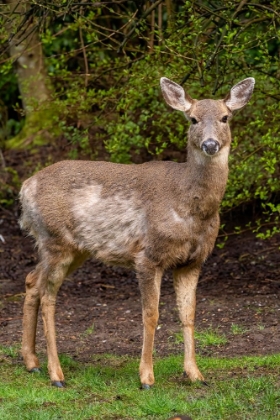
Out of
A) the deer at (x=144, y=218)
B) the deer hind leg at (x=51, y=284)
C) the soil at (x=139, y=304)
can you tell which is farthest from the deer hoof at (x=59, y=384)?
the soil at (x=139, y=304)

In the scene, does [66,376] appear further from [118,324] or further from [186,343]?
[118,324]

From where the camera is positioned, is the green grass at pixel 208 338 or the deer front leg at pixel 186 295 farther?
the green grass at pixel 208 338

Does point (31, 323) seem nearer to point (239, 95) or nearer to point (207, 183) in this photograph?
point (207, 183)

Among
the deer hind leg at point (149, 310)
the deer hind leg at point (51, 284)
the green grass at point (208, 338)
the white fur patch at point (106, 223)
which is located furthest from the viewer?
the green grass at point (208, 338)

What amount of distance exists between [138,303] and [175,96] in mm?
3543

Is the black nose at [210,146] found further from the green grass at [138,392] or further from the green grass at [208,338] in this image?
the green grass at [208,338]

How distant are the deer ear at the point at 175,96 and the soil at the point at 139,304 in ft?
7.46

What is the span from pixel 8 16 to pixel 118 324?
11.5 ft

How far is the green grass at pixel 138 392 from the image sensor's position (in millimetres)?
6262

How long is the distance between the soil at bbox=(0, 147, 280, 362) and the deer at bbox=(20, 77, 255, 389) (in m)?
0.96

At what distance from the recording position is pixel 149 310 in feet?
23.7

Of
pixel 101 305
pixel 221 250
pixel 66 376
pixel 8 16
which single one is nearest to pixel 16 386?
pixel 66 376

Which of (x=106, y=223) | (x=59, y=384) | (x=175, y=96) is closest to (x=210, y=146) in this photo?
(x=175, y=96)

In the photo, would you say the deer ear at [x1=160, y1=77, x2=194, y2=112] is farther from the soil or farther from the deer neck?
the soil
